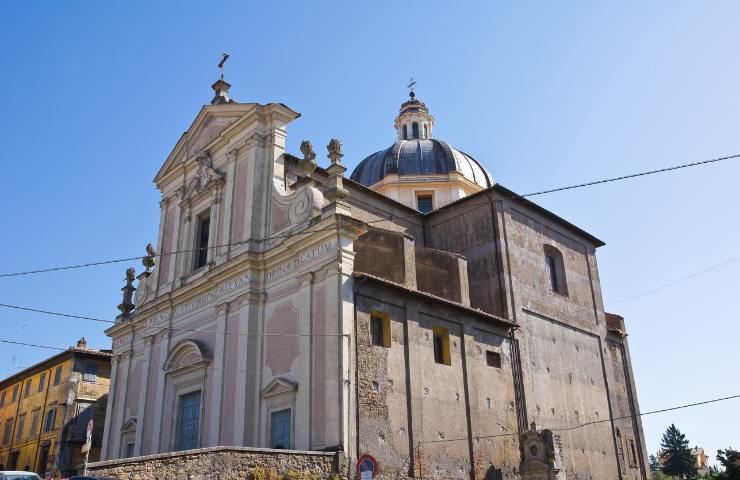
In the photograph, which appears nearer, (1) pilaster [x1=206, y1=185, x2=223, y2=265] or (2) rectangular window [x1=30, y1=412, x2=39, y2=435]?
(1) pilaster [x1=206, y1=185, x2=223, y2=265]

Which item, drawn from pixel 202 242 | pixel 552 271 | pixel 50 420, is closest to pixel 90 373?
pixel 50 420

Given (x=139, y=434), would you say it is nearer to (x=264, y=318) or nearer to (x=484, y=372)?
(x=264, y=318)

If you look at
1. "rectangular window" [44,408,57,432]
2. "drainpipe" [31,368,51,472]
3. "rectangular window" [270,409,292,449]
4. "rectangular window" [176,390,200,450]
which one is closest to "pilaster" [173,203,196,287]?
"rectangular window" [176,390,200,450]

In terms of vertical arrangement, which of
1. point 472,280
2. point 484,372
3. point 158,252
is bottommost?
point 484,372

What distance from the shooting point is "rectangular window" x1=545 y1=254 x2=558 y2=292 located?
23.3m

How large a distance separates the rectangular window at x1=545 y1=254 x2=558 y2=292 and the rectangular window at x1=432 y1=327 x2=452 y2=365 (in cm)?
671

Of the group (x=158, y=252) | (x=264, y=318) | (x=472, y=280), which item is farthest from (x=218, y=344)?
(x=472, y=280)

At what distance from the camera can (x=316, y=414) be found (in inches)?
580

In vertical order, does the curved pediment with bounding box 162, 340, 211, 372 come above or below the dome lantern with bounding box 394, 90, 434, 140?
below

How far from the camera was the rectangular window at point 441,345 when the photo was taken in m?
17.5

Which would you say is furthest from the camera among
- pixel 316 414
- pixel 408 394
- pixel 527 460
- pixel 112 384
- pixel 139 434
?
pixel 112 384

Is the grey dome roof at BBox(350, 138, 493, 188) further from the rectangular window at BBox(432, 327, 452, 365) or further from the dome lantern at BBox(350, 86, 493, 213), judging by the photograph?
the rectangular window at BBox(432, 327, 452, 365)

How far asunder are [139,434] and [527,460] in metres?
11.2

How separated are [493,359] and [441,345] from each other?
Result: 2178mm
